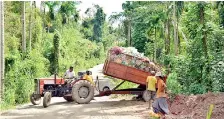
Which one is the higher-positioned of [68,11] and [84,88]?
[68,11]

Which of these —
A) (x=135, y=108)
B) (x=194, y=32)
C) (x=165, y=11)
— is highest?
(x=165, y=11)

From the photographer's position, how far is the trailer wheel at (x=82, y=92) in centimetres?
1898

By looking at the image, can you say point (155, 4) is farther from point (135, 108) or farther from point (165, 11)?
point (135, 108)

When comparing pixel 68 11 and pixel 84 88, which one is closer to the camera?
pixel 84 88

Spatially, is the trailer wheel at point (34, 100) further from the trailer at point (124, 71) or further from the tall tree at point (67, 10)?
the tall tree at point (67, 10)

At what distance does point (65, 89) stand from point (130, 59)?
321 cm

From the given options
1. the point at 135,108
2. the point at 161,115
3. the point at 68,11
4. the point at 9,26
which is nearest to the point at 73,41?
the point at 68,11

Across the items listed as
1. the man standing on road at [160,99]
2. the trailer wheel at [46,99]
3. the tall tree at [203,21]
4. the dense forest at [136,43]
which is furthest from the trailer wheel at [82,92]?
the tall tree at [203,21]

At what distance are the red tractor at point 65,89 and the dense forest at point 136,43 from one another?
154cm

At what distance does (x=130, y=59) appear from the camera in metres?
19.8

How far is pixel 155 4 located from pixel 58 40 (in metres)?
11.0

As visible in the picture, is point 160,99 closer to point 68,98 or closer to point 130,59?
point 130,59

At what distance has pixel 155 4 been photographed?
44281 millimetres

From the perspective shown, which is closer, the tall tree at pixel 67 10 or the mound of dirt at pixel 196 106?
the mound of dirt at pixel 196 106
